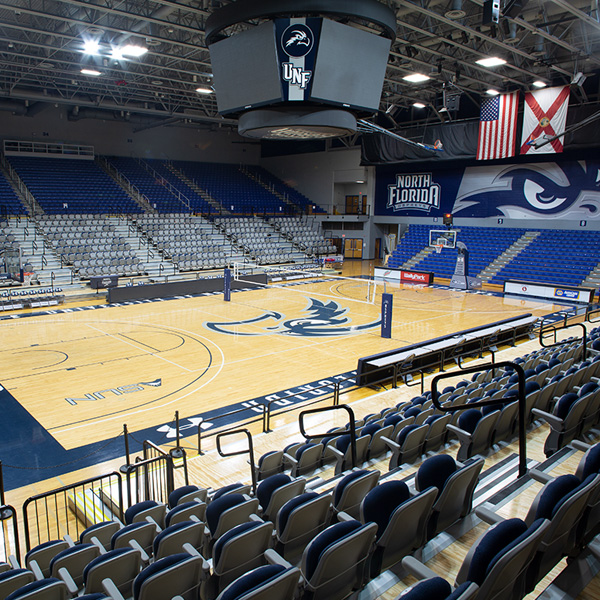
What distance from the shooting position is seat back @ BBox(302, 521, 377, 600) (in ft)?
10.5

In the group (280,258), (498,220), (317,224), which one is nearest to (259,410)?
(280,258)

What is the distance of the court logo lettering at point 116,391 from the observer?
1139cm

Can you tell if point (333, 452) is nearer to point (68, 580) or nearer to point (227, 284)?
point (68, 580)

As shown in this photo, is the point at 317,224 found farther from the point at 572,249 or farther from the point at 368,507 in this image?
the point at 368,507

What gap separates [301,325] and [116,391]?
797 cm

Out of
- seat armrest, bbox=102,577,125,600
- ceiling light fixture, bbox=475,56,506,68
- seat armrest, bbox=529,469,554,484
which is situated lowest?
seat armrest, bbox=102,577,125,600

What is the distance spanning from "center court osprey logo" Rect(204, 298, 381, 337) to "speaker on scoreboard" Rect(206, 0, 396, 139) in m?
6.71

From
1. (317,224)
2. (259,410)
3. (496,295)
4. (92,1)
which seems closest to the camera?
(259,410)

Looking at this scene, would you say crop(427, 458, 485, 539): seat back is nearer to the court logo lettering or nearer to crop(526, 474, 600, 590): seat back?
crop(526, 474, 600, 590): seat back

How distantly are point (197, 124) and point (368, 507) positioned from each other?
4093 centimetres

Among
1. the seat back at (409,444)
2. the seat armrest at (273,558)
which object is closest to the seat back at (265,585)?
the seat armrest at (273,558)

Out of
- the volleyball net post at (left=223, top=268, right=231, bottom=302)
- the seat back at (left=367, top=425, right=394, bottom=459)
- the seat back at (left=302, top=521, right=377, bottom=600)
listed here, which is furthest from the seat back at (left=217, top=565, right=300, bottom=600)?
the volleyball net post at (left=223, top=268, right=231, bottom=302)

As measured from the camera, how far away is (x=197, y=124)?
134ft

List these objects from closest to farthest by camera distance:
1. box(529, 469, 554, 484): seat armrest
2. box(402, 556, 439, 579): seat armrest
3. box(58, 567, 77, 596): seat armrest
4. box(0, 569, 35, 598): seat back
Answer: box(402, 556, 439, 579): seat armrest, box(0, 569, 35, 598): seat back, box(58, 567, 77, 596): seat armrest, box(529, 469, 554, 484): seat armrest
